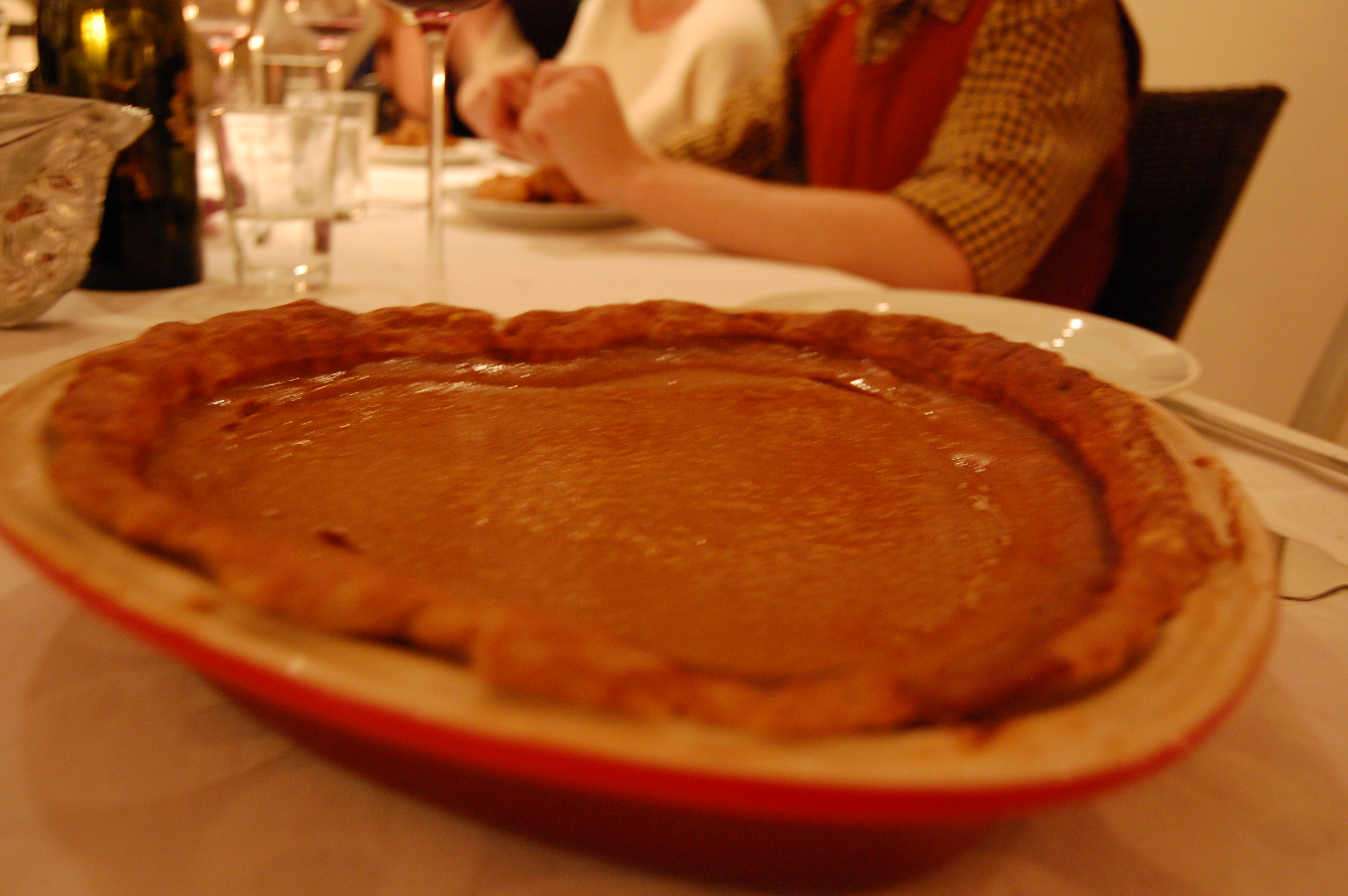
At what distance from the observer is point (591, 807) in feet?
1.09

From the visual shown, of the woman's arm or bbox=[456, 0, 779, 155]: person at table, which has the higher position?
bbox=[456, 0, 779, 155]: person at table

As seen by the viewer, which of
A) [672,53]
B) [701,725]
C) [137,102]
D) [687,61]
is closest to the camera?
[701,725]

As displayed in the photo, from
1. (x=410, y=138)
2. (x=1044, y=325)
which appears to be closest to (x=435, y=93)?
(x=1044, y=325)

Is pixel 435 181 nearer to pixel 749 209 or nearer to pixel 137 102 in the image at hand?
pixel 137 102

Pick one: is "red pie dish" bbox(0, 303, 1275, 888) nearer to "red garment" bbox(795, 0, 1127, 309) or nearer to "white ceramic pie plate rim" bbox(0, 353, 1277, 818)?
"white ceramic pie plate rim" bbox(0, 353, 1277, 818)

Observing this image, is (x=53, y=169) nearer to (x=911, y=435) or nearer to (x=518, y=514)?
(x=518, y=514)

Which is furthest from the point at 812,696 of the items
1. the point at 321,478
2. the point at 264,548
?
the point at 321,478

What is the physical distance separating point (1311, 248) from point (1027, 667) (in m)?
3.17

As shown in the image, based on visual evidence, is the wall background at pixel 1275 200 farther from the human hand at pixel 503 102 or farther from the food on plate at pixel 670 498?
the food on plate at pixel 670 498

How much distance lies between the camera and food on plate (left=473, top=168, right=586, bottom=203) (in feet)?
5.45

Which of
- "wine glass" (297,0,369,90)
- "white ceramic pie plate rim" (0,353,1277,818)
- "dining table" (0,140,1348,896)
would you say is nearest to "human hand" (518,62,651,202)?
"wine glass" (297,0,369,90)

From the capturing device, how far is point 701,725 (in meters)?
0.30

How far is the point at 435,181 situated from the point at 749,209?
1.73ft

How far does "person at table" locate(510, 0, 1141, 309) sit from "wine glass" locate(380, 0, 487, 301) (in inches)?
14.1
